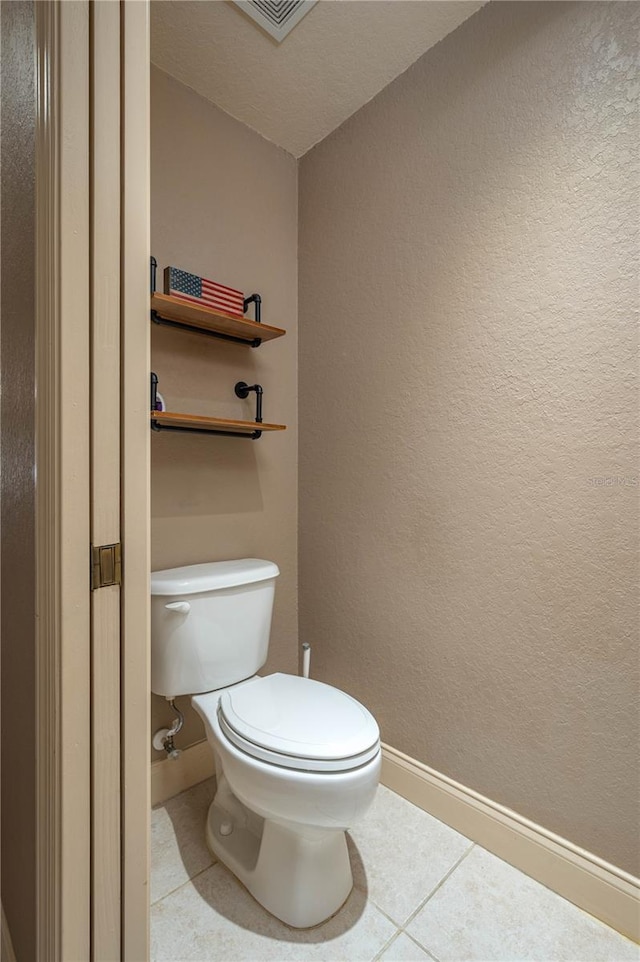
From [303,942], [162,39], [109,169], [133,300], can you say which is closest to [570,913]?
[303,942]

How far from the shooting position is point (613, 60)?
1.13 meters

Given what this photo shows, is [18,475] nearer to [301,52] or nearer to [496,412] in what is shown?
[496,412]

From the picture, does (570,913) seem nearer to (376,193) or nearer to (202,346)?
(202,346)

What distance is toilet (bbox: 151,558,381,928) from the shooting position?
1.06 metres

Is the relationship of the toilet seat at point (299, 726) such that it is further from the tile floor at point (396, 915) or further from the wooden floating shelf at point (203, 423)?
the wooden floating shelf at point (203, 423)

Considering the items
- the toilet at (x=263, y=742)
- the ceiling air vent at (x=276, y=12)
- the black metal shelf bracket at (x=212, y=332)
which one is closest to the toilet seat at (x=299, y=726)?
the toilet at (x=263, y=742)

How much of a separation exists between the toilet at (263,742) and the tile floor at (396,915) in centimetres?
5

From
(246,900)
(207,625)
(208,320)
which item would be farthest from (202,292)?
(246,900)

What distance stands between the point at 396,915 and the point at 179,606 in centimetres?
94

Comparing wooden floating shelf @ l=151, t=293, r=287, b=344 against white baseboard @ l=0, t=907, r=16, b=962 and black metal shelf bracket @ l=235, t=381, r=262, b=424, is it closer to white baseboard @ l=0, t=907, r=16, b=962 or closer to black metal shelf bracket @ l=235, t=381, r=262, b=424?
black metal shelf bracket @ l=235, t=381, r=262, b=424

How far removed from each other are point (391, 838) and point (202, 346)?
5.50 ft


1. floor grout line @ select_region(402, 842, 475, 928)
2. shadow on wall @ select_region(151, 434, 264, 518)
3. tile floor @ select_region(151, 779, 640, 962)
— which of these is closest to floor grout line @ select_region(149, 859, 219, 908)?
tile floor @ select_region(151, 779, 640, 962)

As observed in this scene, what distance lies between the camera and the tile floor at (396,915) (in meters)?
1.06

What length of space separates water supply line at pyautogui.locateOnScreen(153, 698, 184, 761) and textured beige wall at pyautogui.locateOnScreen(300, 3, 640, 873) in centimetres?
59
